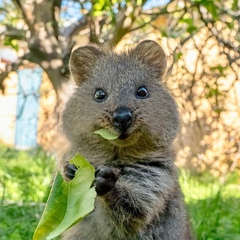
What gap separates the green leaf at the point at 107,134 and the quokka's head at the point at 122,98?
25 mm

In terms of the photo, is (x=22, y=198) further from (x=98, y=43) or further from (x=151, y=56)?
(x=151, y=56)

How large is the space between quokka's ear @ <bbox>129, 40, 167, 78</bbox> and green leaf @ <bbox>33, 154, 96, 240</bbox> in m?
1.30

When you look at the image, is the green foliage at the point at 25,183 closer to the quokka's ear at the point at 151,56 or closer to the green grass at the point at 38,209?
the green grass at the point at 38,209

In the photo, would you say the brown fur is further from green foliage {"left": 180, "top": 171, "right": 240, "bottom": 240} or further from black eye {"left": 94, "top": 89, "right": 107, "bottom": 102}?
green foliage {"left": 180, "top": 171, "right": 240, "bottom": 240}

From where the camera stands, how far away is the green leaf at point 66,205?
8.93 ft

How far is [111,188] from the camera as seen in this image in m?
3.20

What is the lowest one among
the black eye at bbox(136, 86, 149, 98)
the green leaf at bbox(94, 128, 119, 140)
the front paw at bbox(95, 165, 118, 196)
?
the front paw at bbox(95, 165, 118, 196)

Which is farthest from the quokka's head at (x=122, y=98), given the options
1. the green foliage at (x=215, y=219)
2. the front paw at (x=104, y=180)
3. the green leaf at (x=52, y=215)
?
the green foliage at (x=215, y=219)

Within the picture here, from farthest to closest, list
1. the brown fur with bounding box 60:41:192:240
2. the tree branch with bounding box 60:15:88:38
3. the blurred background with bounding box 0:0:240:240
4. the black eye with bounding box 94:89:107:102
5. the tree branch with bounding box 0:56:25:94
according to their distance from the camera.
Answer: the tree branch with bounding box 60:15:88:38 → the tree branch with bounding box 0:56:25:94 → the blurred background with bounding box 0:0:240:240 → the black eye with bounding box 94:89:107:102 → the brown fur with bounding box 60:41:192:240

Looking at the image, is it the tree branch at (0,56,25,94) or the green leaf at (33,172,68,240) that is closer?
the green leaf at (33,172,68,240)

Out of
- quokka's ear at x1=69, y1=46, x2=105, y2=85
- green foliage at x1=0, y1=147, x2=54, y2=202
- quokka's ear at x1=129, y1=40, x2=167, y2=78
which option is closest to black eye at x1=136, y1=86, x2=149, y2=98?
quokka's ear at x1=129, y1=40, x2=167, y2=78

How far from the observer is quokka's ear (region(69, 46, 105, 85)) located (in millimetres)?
4027

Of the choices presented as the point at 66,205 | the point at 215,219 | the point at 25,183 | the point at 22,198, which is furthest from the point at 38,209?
the point at 66,205

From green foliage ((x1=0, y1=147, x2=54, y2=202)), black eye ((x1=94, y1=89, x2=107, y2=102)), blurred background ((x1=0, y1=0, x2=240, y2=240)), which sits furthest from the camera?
green foliage ((x1=0, y1=147, x2=54, y2=202))
